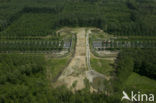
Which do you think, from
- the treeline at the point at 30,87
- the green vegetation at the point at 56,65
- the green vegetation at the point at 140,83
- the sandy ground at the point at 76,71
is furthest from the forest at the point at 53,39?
the sandy ground at the point at 76,71

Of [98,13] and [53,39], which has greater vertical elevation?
[98,13]

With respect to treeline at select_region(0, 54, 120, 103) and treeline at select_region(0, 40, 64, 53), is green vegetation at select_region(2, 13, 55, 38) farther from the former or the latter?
treeline at select_region(0, 54, 120, 103)

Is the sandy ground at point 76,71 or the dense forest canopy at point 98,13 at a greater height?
the dense forest canopy at point 98,13

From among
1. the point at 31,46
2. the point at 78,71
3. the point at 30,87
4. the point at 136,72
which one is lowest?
the point at 30,87

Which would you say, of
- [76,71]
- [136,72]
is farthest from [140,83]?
[76,71]

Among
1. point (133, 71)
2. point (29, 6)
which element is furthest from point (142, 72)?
point (29, 6)

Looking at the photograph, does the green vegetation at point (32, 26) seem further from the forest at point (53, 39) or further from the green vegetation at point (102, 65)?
the green vegetation at point (102, 65)

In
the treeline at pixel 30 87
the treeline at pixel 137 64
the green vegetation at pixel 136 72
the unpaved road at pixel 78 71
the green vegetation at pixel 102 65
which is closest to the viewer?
the treeline at pixel 30 87

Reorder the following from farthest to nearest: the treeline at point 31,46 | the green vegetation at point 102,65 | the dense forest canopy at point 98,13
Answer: the dense forest canopy at point 98,13
the treeline at point 31,46
the green vegetation at point 102,65

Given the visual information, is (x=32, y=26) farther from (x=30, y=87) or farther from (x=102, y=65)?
(x=30, y=87)
